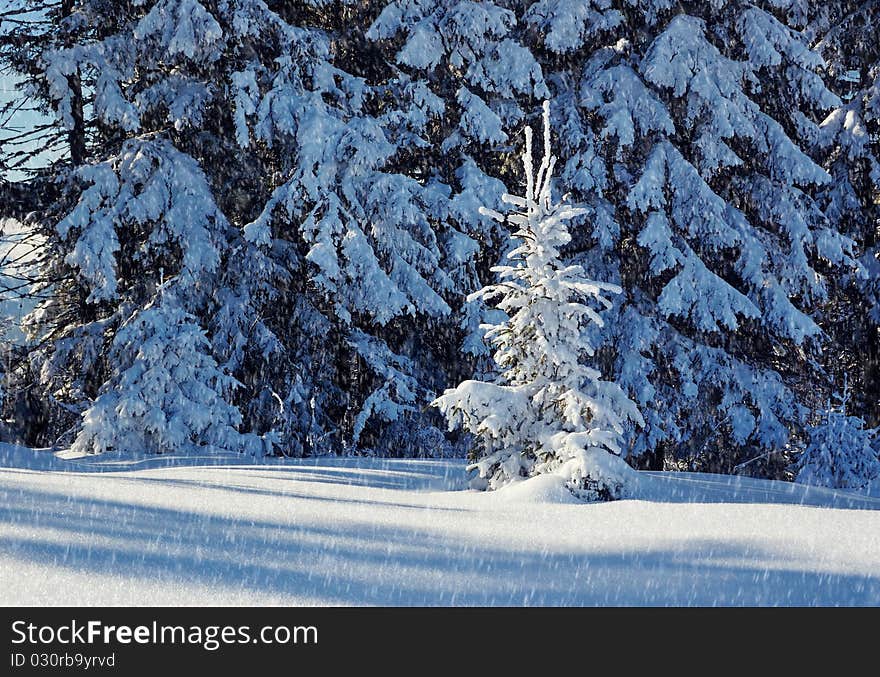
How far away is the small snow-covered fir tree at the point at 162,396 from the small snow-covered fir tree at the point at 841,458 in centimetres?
892

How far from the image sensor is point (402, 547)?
4695 millimetres

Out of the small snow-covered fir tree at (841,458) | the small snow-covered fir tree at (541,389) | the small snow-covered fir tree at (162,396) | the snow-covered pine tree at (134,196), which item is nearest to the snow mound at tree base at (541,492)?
the small snow-covered fir tree at (541,389)

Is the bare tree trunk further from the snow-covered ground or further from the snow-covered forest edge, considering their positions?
the snow-covered ground

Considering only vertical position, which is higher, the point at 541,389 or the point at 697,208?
the point at 697,208

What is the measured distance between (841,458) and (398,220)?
7.88 meters

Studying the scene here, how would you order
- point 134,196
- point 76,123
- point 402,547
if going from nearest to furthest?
1. point 402,547
2. point 134,196
3. point 76,123

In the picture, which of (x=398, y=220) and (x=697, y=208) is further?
(x=697, y=208)

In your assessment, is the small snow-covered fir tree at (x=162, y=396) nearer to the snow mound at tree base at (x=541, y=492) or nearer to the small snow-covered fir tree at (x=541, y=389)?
the small snow-covered fir tree at (x=541, y=389)

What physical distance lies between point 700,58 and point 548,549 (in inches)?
436

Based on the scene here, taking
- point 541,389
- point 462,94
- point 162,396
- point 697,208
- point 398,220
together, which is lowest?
point 162,396

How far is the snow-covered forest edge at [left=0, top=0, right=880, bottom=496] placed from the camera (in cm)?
1234

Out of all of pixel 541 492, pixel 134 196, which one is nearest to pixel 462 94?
pixel 134 196

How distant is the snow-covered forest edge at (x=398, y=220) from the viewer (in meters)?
12.3

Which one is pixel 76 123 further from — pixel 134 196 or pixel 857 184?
pixel 857 184
